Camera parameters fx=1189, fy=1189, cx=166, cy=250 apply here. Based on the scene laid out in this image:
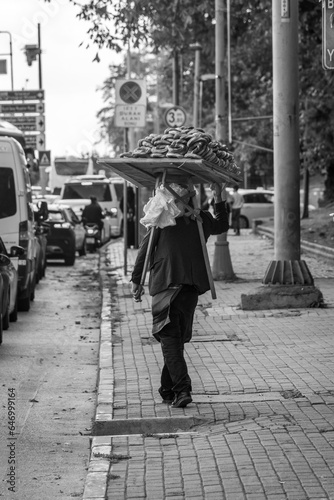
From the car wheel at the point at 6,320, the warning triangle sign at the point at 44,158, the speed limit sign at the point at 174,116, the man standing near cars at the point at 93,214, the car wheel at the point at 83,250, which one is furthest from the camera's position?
the warning triangle sign at the point at 44,158

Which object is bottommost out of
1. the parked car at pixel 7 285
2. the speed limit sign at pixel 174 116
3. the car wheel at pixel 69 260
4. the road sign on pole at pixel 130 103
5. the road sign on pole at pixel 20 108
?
the car wheel at pixel 69 260

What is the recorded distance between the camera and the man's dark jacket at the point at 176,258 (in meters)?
8.64

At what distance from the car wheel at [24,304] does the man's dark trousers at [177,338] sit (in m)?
8.30

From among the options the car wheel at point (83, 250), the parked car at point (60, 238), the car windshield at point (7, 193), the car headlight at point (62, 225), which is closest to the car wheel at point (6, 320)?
the car windshield at point (7, 193)

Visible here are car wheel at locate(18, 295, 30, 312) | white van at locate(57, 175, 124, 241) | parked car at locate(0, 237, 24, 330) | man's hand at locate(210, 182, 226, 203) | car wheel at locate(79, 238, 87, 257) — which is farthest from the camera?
white van at locate(57, 175, 124, 241)

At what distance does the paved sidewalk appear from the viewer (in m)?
6.30

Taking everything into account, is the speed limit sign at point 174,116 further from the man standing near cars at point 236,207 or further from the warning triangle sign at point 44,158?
the man standing near cars at point 236,207

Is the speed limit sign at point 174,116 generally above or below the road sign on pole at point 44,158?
above

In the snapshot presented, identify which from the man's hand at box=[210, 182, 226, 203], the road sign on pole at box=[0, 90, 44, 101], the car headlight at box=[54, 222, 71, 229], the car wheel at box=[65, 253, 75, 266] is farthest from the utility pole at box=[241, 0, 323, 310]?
the road sign on pole at box=[0, 90, 44, 101]

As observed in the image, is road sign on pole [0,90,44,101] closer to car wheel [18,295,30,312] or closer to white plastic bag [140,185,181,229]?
car wheel [18,295,30,312]

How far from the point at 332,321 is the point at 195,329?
158 centimetres

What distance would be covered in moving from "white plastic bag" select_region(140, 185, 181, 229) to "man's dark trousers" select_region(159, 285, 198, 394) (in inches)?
19.8

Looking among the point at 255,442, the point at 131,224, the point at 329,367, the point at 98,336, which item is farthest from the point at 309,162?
the point at 255,442

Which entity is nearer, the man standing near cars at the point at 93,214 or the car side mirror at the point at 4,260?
the car side mirror at the point at 4,260
